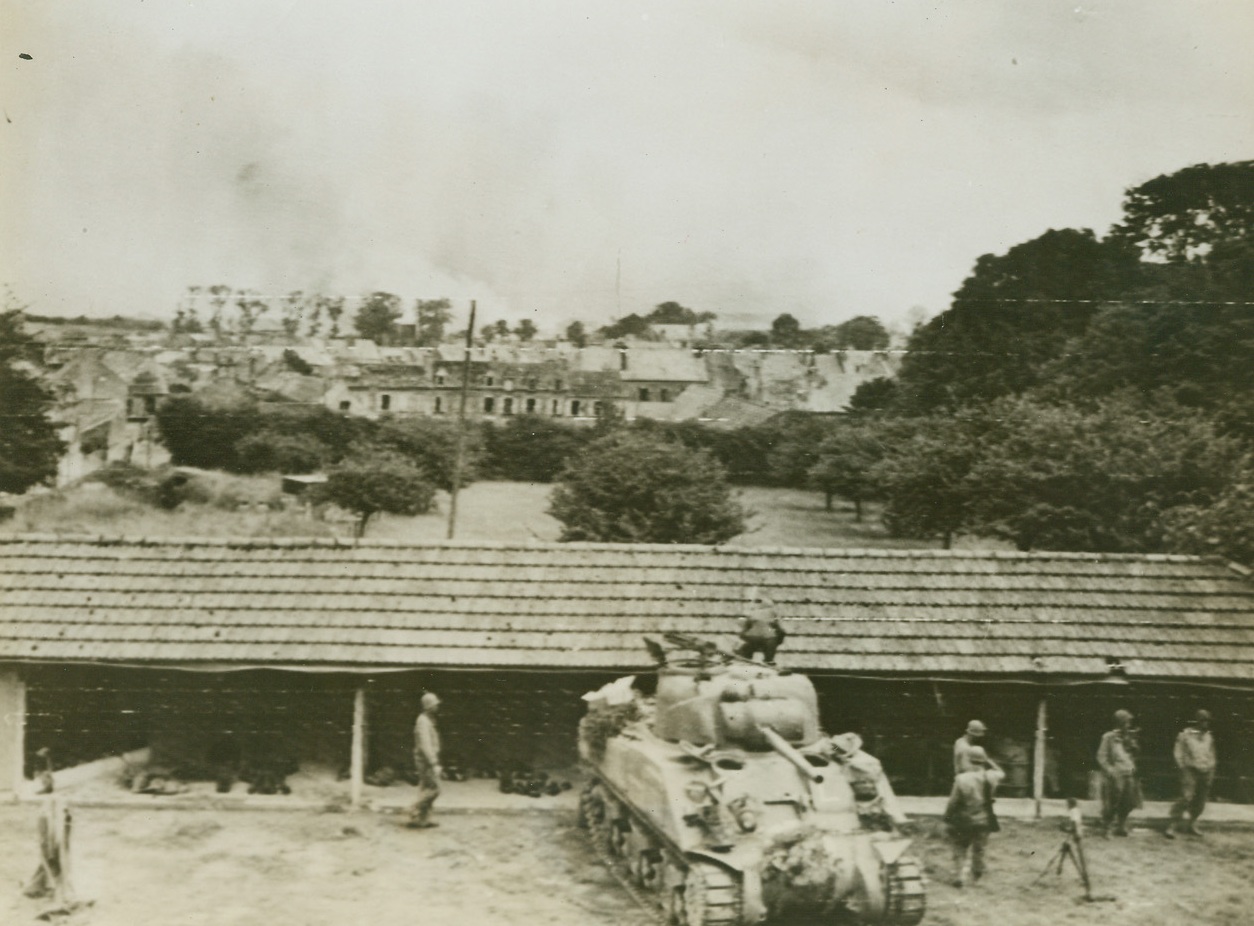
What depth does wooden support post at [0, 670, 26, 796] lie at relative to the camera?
11.5m

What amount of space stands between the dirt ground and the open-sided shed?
1.21 metres

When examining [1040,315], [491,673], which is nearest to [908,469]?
[1040,315]

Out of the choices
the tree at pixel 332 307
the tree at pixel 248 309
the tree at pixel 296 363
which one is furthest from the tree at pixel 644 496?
the tree at pixel 248 309

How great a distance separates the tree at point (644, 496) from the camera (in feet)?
57.2

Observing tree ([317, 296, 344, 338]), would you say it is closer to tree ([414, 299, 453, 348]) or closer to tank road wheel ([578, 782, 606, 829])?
tree ([414, 299, 453, 348])

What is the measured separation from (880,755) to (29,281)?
10.1 metres

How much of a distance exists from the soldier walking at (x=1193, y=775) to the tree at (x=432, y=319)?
9.09m

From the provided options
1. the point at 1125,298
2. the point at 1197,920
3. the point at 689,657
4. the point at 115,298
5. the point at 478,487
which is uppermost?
the point at 1125,298

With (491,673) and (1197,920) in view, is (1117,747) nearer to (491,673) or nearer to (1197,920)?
(1197,920)

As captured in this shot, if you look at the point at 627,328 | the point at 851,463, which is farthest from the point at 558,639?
the point at 851,463

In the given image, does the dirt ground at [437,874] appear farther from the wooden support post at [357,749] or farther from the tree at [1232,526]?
the tree at [1232,526]

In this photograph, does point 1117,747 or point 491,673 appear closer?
point 1117,747

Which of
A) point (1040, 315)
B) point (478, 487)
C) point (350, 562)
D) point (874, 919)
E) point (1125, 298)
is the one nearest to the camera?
point (874, 919)

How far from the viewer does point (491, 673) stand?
12047 millimetres
